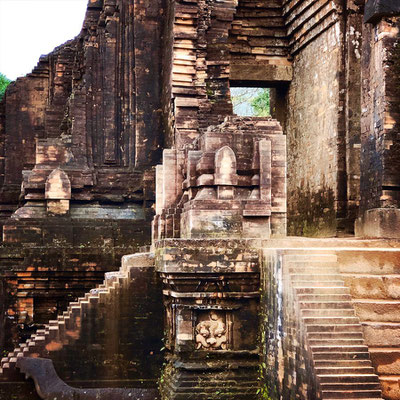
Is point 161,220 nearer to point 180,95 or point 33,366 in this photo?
point 33,366

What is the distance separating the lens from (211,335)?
8523mm

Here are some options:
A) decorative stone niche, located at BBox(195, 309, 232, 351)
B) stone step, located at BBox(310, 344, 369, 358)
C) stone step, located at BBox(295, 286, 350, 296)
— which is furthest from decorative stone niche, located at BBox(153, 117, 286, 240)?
stone step, located at BBox(310, 344, 369, 358)

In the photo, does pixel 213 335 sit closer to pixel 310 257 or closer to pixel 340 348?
pixel 310 257

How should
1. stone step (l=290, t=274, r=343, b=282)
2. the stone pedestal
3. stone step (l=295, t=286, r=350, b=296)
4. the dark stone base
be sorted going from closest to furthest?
stone step (l=295, t=286, r=350, b=296) → stone step (l=290, t=274, r=343, b=282) → the stone pedestal → the dark stone base

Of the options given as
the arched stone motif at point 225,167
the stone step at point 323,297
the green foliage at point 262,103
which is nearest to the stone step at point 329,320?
the stone step at point 323,297

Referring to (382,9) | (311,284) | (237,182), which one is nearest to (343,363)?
(311,284)

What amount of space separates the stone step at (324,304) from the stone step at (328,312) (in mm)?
33

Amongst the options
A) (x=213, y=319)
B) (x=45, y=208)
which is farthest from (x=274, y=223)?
(x=45, y=208)

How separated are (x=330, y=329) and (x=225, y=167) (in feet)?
9.02

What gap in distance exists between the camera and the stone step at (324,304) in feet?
23.5

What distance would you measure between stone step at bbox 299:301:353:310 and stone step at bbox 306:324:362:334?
0.73ft

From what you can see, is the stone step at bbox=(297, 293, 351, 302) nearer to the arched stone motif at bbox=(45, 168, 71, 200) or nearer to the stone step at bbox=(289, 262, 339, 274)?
the stone step at bbox=(289, 262, 339, 274)

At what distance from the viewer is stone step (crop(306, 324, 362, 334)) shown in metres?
6.95

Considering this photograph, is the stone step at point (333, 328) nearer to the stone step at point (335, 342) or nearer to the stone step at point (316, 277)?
the stone step at point (335, 342)
